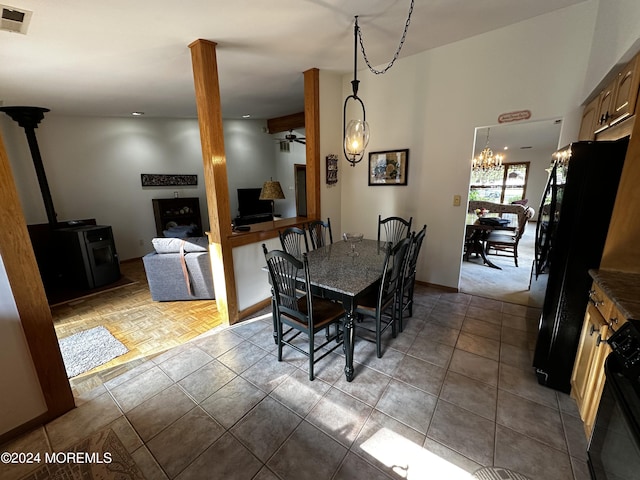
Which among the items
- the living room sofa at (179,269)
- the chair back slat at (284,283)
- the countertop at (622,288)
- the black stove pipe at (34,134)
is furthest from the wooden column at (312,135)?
the black stove pipe at (34,134)

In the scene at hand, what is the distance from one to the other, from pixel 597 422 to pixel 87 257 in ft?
17.8

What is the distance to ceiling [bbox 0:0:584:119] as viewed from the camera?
1.98 metres

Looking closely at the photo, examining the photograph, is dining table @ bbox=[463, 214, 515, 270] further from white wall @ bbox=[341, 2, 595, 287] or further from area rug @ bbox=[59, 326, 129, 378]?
area rug @ bbox=[59, 326, 129, 378]

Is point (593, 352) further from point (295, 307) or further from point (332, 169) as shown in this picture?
point (332, 169)

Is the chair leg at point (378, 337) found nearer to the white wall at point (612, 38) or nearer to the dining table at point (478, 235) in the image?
the white wall at point (612, 38)

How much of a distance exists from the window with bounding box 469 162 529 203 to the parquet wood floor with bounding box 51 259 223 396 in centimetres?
914

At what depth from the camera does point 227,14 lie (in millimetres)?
2047

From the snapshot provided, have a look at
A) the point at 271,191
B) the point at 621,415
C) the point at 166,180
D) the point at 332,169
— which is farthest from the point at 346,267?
the point at 166,180

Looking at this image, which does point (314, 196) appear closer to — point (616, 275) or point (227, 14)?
point (227, 14)

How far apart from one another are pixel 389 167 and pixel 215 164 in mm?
2270

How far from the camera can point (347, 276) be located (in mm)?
1977

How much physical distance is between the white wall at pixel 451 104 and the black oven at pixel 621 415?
234 cm

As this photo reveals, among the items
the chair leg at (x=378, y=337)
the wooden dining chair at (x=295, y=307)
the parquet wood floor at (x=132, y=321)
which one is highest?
the wooden dining chair at (x=295, y=307)

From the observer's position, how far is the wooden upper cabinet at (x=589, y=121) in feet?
6.78
